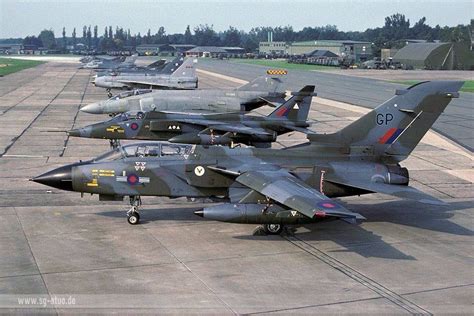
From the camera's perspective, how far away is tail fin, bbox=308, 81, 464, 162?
19391 mm

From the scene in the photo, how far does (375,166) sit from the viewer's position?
61.6 ft

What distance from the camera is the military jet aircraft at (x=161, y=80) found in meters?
60.2

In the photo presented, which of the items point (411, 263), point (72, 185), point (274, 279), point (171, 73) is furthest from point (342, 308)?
point (171, 73)

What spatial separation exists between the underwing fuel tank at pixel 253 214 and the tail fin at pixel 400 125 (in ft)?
12.3

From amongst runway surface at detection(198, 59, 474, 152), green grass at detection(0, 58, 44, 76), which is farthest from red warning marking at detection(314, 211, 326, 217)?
green grass at detection(0, 58, 44, 76)

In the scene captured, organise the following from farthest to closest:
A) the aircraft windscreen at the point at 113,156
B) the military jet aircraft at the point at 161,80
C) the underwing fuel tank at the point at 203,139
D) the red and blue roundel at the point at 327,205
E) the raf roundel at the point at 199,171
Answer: the military jet aircraft at the point at 161,80, the underwing fuel tank at the point at 203,139, the aircraft windscreen at the point at 113,156, the raf roundel at the point at 199,171, the red and blue roundel at the point at 327,205

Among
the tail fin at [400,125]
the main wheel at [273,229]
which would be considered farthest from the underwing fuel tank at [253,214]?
the tail fin at [400,125]

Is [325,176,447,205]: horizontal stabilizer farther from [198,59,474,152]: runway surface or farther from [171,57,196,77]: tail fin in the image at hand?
[171,57,196,77]: tail fin

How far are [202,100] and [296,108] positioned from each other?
10.4 metres

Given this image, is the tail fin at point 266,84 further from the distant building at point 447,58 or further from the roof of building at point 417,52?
the roof of building at point 417,52

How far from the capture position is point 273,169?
18031 millimetres

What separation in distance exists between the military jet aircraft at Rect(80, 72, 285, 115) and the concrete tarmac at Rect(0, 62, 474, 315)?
16505 millimetres

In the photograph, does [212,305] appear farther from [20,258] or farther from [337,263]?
[20,258]

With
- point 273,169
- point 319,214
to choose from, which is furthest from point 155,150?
point 319,214
